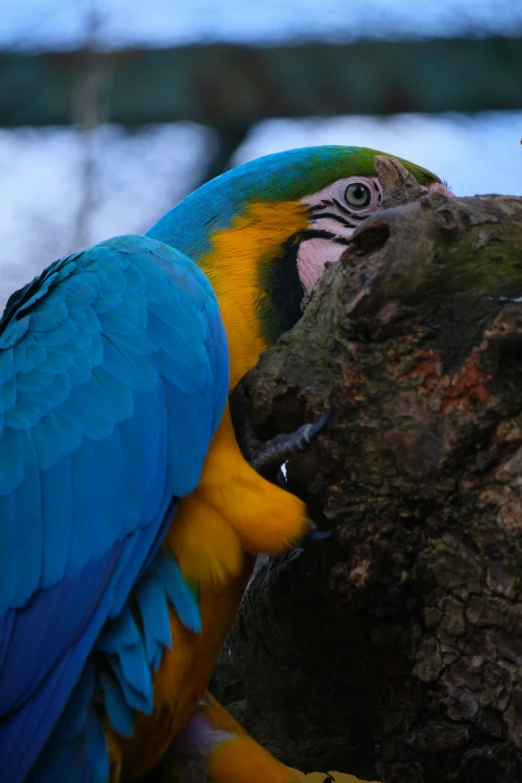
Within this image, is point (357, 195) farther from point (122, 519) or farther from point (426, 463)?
point (122, 519)

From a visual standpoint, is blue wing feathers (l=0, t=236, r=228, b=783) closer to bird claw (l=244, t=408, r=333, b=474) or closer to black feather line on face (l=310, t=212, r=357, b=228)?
bird claw (l=244, t=408, r=333, b=474)

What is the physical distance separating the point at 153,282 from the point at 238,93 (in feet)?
5.30

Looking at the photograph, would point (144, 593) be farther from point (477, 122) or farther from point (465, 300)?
point (477, 122)

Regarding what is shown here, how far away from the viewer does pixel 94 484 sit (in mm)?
1356

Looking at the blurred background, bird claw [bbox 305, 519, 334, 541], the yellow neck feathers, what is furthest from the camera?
the blurred background

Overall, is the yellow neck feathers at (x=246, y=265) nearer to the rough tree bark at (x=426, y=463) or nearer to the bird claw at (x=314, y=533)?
the rough tree bark at (x=426, y=463)

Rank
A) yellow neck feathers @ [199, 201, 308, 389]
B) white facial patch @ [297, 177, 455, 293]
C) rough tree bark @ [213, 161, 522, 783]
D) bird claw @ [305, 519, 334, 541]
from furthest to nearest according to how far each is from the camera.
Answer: white facial patch @ [297, 177, 455, 293]
yellow neck feathers @ [199, 201, 308, 389]
bird claw @ [305, 519, 334, 541]
rough tree bark @ [213, 161, 522, 783]

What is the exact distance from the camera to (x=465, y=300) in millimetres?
1315

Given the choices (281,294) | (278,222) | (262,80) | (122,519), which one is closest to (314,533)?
(122,519)

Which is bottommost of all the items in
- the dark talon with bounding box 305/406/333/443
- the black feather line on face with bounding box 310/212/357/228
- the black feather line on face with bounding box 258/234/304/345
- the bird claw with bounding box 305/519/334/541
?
the bird claw with bounding box 305/519/334/541

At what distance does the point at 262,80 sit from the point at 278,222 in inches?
51.8

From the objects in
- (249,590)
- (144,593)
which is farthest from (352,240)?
(249,590)

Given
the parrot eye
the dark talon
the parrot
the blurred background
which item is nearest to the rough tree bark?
the dark talon

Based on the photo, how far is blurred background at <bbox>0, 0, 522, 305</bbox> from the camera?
277cm
